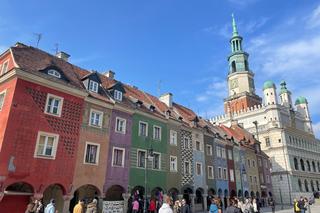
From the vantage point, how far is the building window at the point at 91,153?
22578 millimetres

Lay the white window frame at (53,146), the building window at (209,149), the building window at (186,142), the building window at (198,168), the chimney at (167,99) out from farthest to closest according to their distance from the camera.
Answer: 1. the building window at (209,149)
2. the chimney at (167,99)
3. the building window at (198,168)
4. the building window at (186,142)
5. the white window frame at (53,146)

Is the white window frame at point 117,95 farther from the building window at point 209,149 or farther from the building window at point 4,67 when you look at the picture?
the building window at point 209,149

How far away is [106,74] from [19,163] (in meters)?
15.6

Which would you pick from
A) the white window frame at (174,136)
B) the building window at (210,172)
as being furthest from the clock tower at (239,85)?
the white window frame at (174,136)

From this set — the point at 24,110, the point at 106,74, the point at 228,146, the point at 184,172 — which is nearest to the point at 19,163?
the point at 24,110

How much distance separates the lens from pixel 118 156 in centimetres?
2512

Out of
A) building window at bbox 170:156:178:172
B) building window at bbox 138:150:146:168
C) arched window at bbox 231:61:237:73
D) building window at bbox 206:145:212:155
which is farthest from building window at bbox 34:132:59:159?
arched window at bbox 231:61:237:73

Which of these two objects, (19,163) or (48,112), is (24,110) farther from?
(19,163)

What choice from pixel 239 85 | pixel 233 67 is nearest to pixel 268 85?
pixel 239 85

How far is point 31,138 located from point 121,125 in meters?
8.84

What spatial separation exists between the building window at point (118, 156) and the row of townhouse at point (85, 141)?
0.09 m

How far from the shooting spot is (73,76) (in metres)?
24.9

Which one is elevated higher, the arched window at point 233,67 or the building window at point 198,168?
the arched window at point 233,67

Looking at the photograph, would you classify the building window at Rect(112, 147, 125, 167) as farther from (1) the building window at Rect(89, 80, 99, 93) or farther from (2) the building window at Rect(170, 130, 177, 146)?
(2) the building window at Rect(170, 130, 177, 146)
